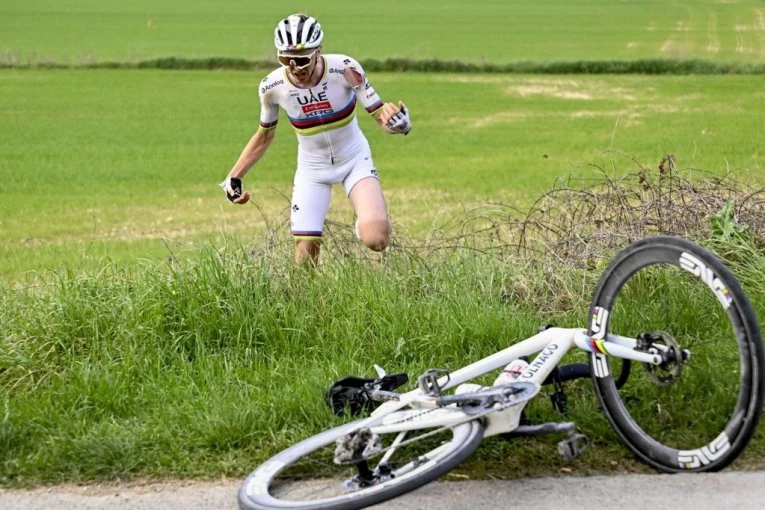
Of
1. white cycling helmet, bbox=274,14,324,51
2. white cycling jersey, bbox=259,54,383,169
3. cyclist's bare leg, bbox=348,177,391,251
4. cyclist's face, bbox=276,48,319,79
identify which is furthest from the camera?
white cycling jersey, bbox=259,54,383,169

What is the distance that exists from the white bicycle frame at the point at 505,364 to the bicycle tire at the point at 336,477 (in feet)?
0.16

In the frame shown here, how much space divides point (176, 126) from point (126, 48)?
70.3 feet

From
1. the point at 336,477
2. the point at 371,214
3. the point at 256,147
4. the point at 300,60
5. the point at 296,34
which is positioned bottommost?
the point at 336,477

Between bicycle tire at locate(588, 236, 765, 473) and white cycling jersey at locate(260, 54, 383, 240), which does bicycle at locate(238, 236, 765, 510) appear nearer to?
bicycle tire at locate(588, 236, 765, 473)

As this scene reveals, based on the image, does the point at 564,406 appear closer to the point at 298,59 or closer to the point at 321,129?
the point at 298,59

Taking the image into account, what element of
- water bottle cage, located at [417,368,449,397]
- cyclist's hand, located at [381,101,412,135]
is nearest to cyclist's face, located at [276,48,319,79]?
cyclist's hand, located at [381,101,412,135]

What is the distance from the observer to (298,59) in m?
6.90

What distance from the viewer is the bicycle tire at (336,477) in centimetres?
Answer: 395

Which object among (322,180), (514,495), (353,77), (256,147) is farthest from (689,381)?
(256,147)

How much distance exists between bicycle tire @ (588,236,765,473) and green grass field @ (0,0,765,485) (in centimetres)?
19

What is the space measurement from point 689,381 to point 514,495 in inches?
41.6

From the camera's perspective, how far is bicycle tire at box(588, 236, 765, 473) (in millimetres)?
4152

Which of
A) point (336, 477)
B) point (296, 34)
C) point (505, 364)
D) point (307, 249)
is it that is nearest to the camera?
point (336, 477)

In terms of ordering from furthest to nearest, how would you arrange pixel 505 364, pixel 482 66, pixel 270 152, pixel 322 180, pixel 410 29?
pixel 410 29
pixel 482 66
pixel 270 152
pixel 322 180
pixel 505 364
